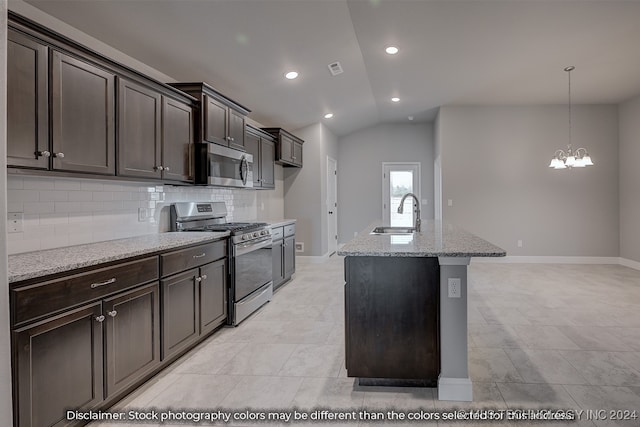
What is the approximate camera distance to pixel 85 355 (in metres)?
1.90

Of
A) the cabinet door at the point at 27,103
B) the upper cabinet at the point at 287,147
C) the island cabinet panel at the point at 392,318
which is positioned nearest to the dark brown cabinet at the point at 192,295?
the cabinet door at the point at 27,103

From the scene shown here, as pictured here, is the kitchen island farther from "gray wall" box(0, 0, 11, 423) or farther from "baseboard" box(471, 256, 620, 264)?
"baseboard" box(471, 256, 620, 264)

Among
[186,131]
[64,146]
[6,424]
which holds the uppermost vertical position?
[186,131]

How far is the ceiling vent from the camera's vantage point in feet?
15.6

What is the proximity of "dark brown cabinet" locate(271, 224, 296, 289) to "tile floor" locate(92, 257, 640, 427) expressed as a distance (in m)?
0.38

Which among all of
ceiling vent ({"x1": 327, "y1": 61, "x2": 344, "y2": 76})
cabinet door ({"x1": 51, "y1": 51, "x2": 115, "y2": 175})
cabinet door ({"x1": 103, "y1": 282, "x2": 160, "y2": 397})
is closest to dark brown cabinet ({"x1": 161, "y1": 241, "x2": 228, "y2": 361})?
cabinet door ({"x1": 103, "y1": 282, "x2": 160, "y2": 397})

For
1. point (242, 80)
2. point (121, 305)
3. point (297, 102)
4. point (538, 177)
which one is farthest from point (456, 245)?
point (538, 177)

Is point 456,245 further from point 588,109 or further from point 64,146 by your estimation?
point 588,109

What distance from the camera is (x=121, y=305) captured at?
7.03 ft

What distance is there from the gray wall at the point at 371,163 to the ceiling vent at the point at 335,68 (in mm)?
3872

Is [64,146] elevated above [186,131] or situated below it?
below

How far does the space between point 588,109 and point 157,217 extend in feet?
23.0

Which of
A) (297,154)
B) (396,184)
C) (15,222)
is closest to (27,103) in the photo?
(15,222)

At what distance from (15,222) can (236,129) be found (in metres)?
2.32
